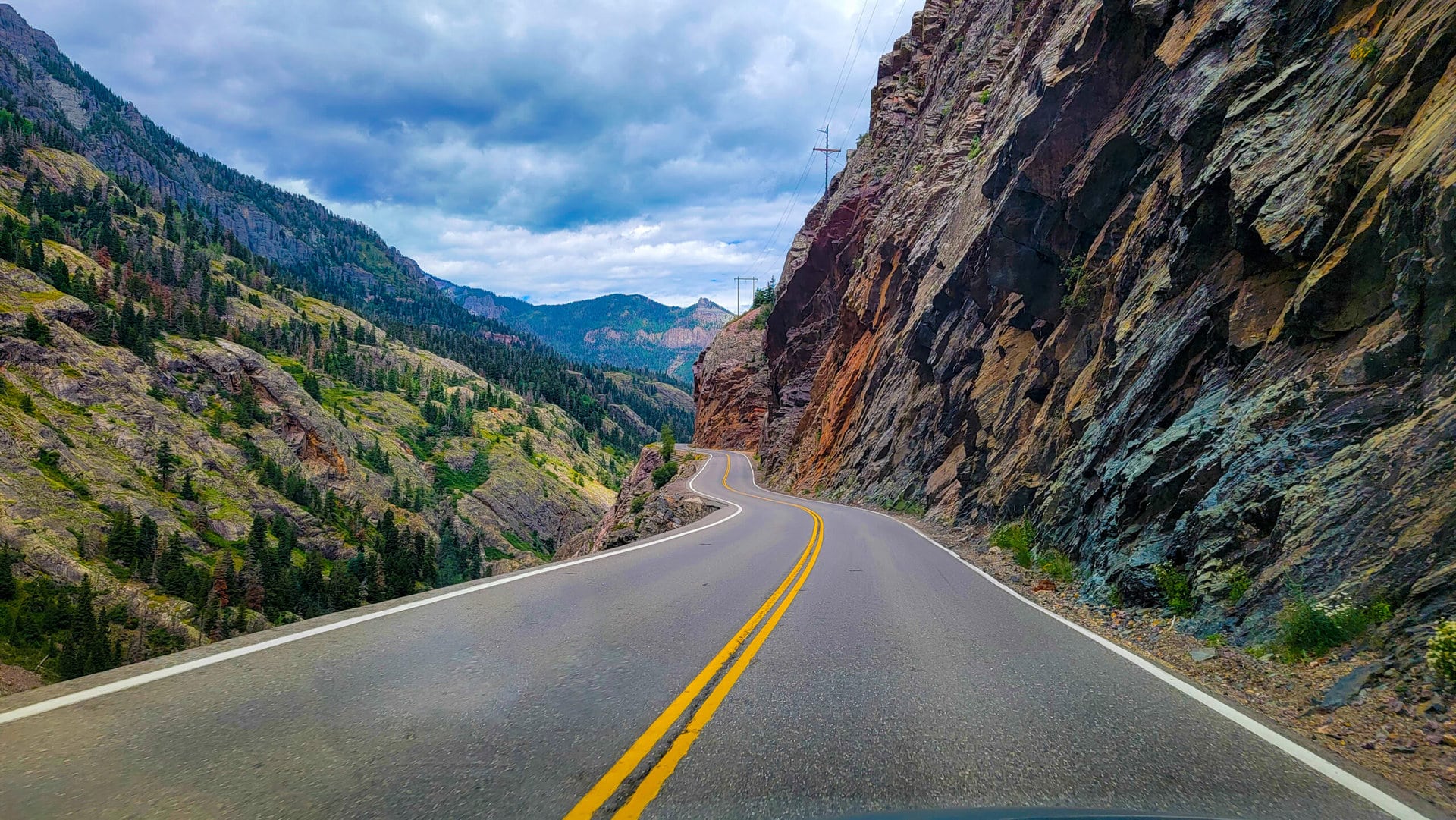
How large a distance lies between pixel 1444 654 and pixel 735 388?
72.3 metres

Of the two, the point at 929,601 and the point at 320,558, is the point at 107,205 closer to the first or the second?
the point at 320,558

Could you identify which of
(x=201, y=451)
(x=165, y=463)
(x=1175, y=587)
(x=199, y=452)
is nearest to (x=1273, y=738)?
(x=1175, y=587)

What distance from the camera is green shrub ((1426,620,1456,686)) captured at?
442 cm

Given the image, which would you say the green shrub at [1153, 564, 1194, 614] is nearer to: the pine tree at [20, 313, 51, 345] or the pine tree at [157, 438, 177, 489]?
the pine tree at [157, 438, 177, 489]

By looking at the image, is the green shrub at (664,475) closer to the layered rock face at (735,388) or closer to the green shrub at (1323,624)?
the layered rock face at (735,388)

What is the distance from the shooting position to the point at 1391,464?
602 centimetres

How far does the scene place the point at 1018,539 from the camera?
13.8m

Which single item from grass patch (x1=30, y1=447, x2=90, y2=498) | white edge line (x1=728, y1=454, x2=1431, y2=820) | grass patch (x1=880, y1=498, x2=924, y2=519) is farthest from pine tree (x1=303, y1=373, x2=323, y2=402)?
white edge line (x1=728, y1=454, x2=1431, y2=820)

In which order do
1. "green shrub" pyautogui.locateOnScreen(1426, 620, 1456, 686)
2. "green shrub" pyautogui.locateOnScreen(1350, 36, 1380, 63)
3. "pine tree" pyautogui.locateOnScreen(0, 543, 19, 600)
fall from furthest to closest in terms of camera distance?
"pine tree" pyautogui.locateOnScreen(0, 543, 19, 600), "green shrub" pyautogui.locateOnScreen(1350, 36, 1380, 63), "green shrub" pyautogui.locateOnScreen(1426, 620, 1456, 686)

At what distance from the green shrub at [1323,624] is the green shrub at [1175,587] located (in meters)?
1.51

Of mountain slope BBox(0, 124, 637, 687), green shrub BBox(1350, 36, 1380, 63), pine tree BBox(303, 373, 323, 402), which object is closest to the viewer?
green shrub BBox(1350, 36, 1380, 63)

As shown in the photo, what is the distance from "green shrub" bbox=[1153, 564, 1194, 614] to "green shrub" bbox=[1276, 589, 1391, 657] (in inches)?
59.3

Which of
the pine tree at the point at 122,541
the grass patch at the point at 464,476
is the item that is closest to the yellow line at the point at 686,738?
the pine tree at the point at 122,541

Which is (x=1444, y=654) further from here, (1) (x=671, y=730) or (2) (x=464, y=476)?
(2) (x=464, y=476)
